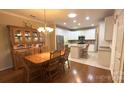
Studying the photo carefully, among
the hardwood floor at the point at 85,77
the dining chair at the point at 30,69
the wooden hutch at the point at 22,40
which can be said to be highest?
the wooden hutch at the point at 22,40

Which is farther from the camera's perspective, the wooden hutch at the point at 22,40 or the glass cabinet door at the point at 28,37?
the glass cabinet door at the point at 28,37

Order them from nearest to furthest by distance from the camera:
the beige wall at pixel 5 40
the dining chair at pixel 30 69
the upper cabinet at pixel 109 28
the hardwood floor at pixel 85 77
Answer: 1. the dining chair at pixel 30 69
2. the hardwood floor at pixel 85 77
3. the beige wall at pixel 5 40
4. the upper cabinet at pixel 109 28

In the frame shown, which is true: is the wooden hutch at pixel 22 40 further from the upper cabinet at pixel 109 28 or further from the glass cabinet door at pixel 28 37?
the upper cabinet at pixel 109 28

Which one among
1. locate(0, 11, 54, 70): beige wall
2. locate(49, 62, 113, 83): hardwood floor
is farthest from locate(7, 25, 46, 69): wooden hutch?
locate(49, 62, 113, 83): hardwood floor

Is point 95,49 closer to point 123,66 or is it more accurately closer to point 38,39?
point 38,39

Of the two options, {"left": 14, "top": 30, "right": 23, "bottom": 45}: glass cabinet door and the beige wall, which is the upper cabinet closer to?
{"left": 14, "top": 30, "right": 23, "bottom": 45}: glass cabinet door

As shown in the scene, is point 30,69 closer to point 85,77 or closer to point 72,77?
point 72,77

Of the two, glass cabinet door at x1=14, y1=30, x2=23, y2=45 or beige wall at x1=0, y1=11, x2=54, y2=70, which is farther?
glass cabinet door at x1=14, y1=30, x2=23, y2=45

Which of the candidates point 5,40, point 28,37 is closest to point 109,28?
point 28,37

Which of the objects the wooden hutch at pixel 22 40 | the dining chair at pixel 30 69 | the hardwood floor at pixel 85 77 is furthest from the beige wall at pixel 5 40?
the hardwood floor at pixel 85 77

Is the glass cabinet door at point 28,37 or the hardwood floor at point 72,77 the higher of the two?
the glass cabinet door at point 28,37

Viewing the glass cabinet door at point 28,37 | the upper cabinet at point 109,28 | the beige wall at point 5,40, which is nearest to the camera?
the beige wall at point 5,40
